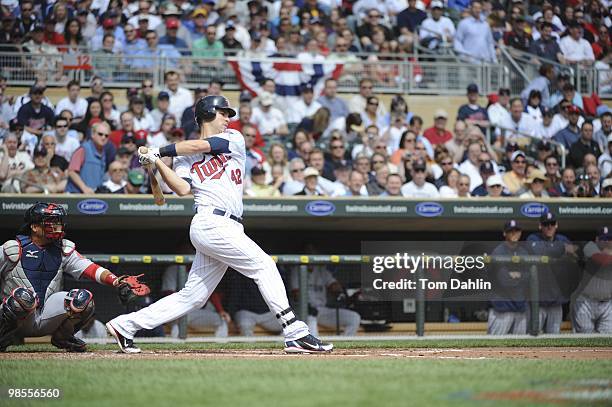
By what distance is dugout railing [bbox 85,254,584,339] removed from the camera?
10492 millimetres

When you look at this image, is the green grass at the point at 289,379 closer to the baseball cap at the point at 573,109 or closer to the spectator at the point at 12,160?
the spectator at the point at 12,160

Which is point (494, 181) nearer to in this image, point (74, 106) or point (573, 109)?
point (573, 109)

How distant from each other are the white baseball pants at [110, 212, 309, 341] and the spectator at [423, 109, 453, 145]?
7.14 meters

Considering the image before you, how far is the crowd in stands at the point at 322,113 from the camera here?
1205 centimetres

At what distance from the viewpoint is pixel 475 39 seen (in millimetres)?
15969

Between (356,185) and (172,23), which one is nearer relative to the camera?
(356,185)

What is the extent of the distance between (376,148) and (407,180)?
0.70 meters

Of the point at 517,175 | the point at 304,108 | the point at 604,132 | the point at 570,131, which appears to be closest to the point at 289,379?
the point at 517,175

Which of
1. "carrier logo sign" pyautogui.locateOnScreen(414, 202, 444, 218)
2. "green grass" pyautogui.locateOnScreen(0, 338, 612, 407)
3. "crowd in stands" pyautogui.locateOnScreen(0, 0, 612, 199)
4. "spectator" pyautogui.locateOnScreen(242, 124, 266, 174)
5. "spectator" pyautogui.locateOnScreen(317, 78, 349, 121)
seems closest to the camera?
"green grass" pyautogui.locateOnScreen(0, 338, 612, 407)

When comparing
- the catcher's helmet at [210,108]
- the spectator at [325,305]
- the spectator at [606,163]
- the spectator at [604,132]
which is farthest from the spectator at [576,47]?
the catcher's helmet at [210,108]

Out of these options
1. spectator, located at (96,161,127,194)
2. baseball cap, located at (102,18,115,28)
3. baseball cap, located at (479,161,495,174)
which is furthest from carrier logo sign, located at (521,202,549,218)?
baseball cap, located at (102,18,115,28)

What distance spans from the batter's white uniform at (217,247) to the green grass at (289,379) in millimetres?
410

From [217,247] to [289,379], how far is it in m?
1.99

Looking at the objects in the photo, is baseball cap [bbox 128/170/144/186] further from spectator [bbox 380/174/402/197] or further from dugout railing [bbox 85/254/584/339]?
spectator [bbox 380/174/402/197]
